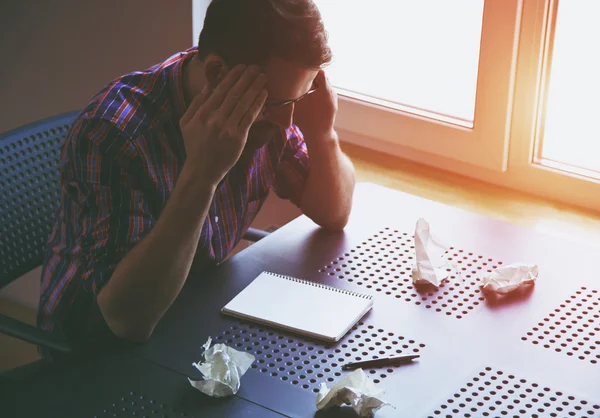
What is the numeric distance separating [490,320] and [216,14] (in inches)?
25.8

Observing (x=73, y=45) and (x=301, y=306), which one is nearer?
(x=301, y=306)

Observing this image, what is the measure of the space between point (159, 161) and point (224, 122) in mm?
153

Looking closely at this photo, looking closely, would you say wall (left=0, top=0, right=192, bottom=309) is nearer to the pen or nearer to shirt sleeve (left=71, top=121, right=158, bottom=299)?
shirt sleeve (left=71, top=121, right=158, bottom=299)

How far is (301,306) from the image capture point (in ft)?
4.44

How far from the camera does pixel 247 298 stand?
1.37 meters

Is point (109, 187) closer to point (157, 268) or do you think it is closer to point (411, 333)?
point (157, 268)

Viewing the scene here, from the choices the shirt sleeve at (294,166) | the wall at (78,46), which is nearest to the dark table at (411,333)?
the shirt sleeve at (294,166)

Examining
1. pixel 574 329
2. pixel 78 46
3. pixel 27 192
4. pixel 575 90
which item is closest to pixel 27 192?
pixel 27 192

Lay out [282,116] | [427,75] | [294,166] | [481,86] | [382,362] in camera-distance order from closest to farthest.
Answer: [382,362] < [282,116] < [294,166] < [481,86] < [427,75]

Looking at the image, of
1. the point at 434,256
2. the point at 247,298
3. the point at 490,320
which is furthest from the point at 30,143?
the point at 490,320

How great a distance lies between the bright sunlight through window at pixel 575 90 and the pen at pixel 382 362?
85cm

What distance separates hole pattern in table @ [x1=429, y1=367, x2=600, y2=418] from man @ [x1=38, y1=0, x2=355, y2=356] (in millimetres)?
462

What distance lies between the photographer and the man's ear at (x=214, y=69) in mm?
1376

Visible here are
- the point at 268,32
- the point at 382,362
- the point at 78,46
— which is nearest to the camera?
the point at 382,362
